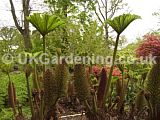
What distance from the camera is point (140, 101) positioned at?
5.63 feet

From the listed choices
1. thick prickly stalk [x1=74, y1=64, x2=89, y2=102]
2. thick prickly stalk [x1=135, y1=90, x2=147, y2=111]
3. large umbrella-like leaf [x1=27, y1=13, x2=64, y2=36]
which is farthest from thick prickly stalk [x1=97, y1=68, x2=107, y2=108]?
large umbrella-like leaf [x1=27, y1=13, x2=64, y2=36]

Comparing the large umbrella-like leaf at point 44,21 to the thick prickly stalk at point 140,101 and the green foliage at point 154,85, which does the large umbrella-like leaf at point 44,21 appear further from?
the thick prickly stalk at point 140,101

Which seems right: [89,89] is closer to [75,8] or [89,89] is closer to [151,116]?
[151,116]

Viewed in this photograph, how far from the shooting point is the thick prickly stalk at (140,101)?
1.69m

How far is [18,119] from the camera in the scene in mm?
1575

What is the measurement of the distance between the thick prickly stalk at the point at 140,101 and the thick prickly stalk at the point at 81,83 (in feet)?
1.19

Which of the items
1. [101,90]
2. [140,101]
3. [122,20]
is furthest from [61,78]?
[140,101]

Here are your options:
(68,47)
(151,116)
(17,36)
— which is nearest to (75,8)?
(17,36)

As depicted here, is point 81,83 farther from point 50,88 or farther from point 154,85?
point 154,85

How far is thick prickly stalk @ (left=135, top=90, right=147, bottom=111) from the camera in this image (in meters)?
1.69

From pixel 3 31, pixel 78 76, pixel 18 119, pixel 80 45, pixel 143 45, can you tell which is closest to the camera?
pixel 78 76

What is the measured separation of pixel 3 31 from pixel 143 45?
8.57 m

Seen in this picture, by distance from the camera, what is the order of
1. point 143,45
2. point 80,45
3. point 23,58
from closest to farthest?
point 23,58, point 143,45, point 80,45

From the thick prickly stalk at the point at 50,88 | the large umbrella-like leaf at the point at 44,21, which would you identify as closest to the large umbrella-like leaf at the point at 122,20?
the large umbrella-like leaf at the point at 44,21
